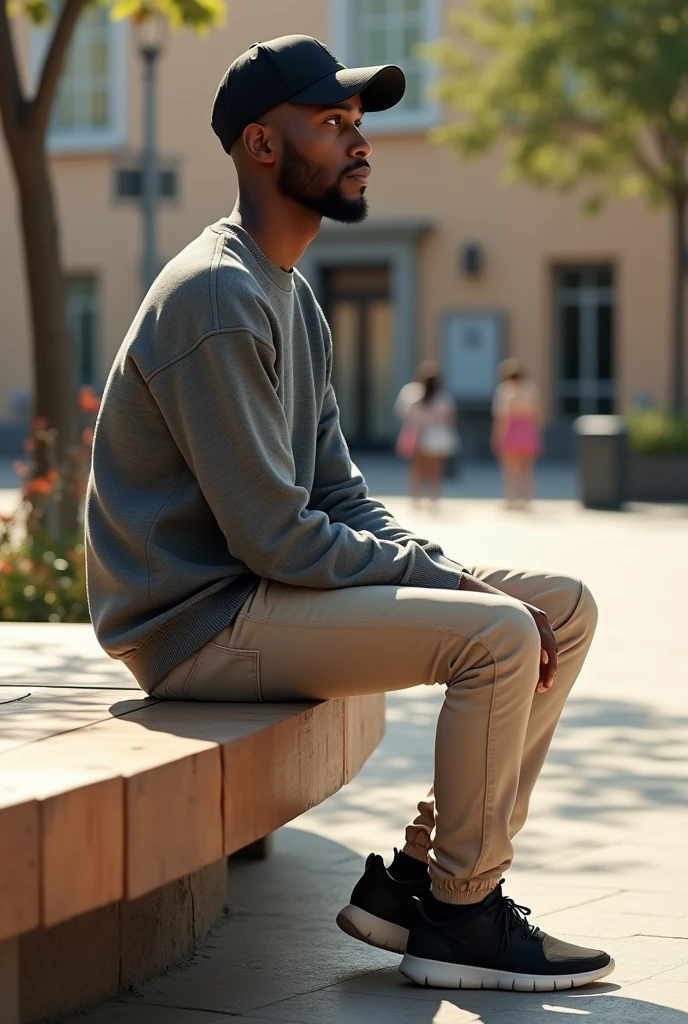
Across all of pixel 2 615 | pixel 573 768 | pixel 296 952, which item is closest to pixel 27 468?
pixel 2 615

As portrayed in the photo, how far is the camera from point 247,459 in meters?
3.51

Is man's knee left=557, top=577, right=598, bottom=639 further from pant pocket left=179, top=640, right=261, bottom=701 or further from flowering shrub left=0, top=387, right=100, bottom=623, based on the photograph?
flowering shrub left=0, top=387, right=100, bottom=623

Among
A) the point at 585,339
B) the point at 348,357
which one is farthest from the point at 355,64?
the point at 585,339

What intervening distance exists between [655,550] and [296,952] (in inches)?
408

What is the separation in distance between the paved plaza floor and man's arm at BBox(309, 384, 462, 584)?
945 millimetres

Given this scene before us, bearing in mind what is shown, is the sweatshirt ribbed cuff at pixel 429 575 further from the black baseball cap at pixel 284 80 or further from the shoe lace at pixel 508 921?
the black baseball cap at pixel 284 80

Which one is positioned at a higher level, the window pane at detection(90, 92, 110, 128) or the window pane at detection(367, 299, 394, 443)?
the window pane at detection(90, 92, 110, 128)

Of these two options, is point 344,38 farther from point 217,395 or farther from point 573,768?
point 217,395

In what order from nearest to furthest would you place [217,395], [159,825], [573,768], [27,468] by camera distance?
[159,825] → [217,395] → [573,768] → [27,468]

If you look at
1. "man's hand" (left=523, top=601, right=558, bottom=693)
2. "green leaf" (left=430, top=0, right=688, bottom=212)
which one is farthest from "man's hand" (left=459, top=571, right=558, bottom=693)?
"green leaf" (left=430, top=0, right=688, bottom=212)

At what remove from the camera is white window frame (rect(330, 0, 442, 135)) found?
95.2ft

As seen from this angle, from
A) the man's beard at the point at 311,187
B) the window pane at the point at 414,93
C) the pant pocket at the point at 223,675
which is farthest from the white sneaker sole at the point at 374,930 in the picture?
the window pane at the point at 414,93

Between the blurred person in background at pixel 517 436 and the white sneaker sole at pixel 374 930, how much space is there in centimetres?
1489

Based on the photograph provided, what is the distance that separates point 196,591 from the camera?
11.8 feet
